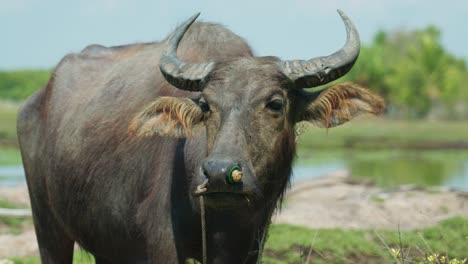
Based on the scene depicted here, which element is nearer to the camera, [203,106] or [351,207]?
[203,106]

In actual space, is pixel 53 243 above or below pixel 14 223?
above

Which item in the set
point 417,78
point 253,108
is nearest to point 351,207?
point 253,108

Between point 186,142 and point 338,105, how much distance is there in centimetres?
92

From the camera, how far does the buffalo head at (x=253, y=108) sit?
4082 millimetres

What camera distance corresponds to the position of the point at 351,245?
330 inches

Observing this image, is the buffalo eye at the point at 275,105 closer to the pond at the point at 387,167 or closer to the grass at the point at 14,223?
the grass at the point at 14,223

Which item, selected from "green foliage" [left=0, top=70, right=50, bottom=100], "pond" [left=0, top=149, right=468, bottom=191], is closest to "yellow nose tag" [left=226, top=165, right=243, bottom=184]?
"pond" [left=0, top=149, right=468, bottom=191]

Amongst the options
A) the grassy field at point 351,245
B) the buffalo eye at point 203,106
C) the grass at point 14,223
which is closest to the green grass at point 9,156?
the grass at point 14,223

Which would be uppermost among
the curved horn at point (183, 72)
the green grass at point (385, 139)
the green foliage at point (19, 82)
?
the curved horn at point (183, 72)

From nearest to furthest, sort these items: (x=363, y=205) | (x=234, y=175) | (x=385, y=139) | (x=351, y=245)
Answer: (x=234, y=175)
(x=351, y=245)
(x=363, y=205)
(x=385, y=139)

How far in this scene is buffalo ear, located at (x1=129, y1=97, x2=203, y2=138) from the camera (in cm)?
452

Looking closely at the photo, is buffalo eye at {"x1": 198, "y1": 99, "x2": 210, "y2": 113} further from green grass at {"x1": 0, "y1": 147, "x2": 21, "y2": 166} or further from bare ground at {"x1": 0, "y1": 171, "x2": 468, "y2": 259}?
green grass at {"x1": 0, "y1": 147, "x2": 21, "y2": 166}

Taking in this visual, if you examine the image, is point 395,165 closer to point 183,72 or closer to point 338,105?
point 338,105

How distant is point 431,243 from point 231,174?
5042mm
